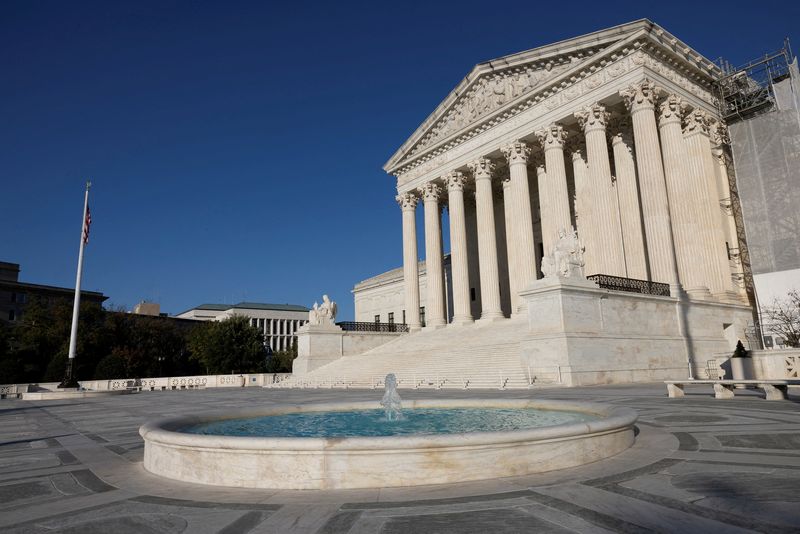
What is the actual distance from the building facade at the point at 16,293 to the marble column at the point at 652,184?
226 ft

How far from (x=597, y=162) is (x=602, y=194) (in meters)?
1.89

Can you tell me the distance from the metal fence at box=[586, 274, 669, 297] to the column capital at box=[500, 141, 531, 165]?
12834 mm

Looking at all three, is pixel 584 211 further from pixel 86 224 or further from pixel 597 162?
pixel 86 224

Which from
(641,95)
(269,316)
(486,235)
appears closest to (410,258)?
(486,235)

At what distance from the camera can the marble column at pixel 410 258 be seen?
45000 mm

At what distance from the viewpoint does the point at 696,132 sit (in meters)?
31.8

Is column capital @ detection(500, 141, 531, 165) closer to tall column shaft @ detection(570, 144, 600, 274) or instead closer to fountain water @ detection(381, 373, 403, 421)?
tall column shaft @ detection(570, 144, 600, 274)

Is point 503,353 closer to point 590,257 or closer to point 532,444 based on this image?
point 590,257

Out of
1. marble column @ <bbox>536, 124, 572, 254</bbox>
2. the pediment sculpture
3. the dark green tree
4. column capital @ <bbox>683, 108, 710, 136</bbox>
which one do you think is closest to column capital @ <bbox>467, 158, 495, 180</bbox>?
marble column @ <bbox>536, 124, 572, 254</bbox>

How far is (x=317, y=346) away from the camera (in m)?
39.8

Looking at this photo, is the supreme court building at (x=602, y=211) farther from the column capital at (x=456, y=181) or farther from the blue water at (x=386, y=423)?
the blue water at (x=386, y=423)

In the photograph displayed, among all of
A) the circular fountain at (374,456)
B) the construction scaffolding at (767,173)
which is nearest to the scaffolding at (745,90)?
the construction scaffolding at (767,173)

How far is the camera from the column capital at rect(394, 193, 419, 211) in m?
47.0

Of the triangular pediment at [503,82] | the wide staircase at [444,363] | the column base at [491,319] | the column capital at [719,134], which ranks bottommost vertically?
the wide staircase at [444,363]
